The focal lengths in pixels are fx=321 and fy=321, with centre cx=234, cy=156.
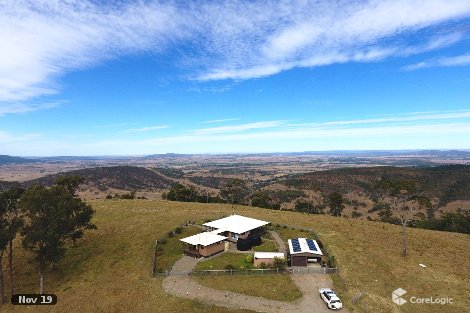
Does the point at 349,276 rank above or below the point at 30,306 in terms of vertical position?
→ above

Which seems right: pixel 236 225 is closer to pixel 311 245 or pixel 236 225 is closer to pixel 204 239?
pixel 204 239

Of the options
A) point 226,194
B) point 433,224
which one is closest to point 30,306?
point 226,194

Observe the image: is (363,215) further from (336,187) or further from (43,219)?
(43,219)

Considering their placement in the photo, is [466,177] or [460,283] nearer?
[460,283]

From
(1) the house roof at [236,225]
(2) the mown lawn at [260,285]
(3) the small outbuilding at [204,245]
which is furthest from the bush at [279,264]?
(1) the house roof at [236,225]

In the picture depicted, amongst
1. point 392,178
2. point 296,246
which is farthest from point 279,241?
point 392,178

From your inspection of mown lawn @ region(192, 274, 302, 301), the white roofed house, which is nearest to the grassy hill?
mown lawn @ region(192, 274, 302, 301)

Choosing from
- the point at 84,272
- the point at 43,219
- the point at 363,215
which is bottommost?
the point at 363,215

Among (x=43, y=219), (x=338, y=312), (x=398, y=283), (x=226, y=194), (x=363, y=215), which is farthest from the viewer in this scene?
(x=363, y=215)
